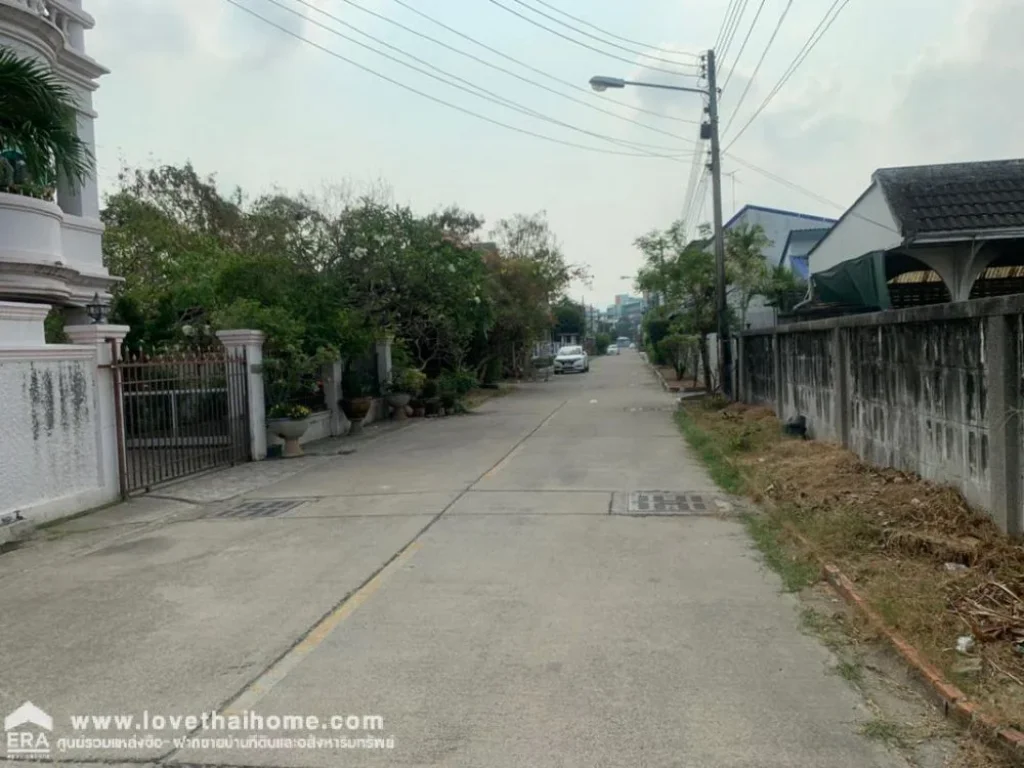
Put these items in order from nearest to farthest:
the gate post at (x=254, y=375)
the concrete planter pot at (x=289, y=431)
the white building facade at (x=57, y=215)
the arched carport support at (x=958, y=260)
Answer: the white building facade at (x=57, y=215)
the arched carport support at (x=958, y=260)
the gate post at (x=254, y=375)
the concrete planter pot at (x=289, y=431)

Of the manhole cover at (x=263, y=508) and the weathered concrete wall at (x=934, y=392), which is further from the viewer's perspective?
the manhole cover at (x=263, y=508)

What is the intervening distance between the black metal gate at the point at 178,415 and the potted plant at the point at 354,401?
472 centimetres

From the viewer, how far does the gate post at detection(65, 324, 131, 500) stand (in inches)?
431

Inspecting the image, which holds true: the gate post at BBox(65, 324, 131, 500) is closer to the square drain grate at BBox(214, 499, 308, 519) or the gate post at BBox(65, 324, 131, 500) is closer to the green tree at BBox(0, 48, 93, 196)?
the square drain grate at BBox(214, 499, 308, 519)

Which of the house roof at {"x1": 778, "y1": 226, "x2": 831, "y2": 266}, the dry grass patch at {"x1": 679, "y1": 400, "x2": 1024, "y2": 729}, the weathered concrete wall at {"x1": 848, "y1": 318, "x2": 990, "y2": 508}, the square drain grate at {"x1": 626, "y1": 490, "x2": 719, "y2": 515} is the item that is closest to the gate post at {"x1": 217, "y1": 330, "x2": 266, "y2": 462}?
the square drain grate at {"x1": 626, "y1": 490, "x2": 719, "y2": 515}

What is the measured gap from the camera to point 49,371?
9938 millimetres

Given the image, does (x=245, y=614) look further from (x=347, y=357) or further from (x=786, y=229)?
(x=786, y=229)

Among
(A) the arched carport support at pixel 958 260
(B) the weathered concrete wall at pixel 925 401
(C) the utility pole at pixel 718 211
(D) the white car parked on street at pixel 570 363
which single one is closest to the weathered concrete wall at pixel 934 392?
(B) the weathered concrete wall at pixel 925 401

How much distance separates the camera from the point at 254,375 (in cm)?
1520

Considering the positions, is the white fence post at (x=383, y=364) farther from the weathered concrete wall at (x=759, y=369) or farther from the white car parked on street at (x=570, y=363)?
the white car parked on street at (x=570, y=363)

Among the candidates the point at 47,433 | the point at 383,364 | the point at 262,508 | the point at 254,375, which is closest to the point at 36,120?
the point at 47,433

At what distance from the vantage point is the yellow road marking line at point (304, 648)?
4.52 meters

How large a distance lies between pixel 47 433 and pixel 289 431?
5823 mm

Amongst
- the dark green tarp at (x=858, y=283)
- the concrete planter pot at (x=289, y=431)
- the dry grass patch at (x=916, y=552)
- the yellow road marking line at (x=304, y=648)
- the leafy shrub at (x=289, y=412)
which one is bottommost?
the yellow road marking line at (x=304, y=648)
